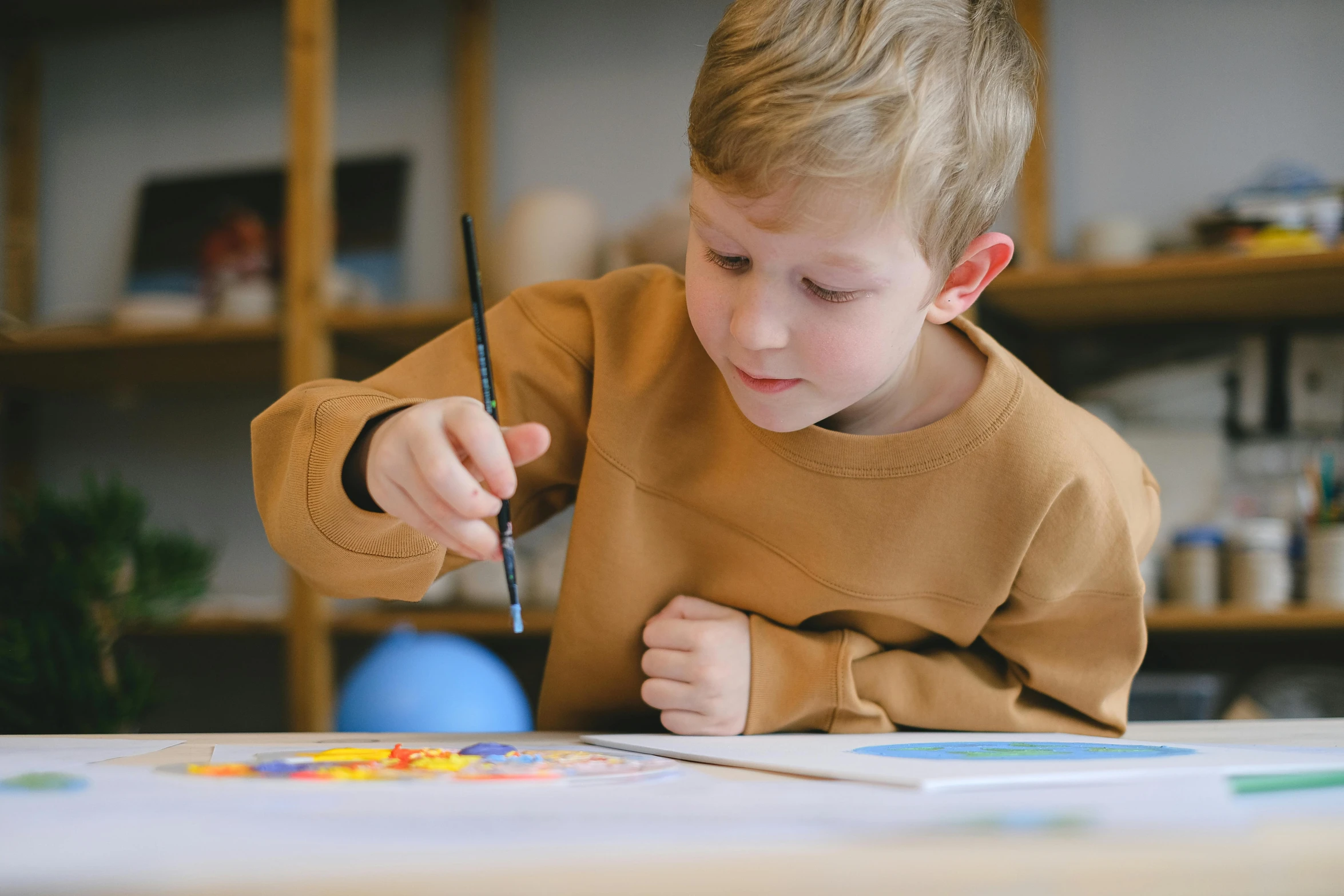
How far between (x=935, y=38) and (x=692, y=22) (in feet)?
5.47

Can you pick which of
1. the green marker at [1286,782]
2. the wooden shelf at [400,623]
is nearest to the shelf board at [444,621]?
the wooden shelf at [400,623]

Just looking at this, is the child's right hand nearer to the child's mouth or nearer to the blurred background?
the child's mouth

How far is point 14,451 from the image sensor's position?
8.06 feet

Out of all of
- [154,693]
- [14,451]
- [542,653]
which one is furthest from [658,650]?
[14,451]

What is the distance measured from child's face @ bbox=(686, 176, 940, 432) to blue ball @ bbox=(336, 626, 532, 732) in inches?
32.0

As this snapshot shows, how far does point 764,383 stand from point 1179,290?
4.28 feet

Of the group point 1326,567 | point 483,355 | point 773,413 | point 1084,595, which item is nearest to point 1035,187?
point 1326,567

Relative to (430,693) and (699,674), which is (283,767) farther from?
(430,693)

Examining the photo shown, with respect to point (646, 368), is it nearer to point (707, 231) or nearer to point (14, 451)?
point (707, 231)

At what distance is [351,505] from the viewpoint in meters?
0.69

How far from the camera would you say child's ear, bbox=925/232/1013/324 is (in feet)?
2.41

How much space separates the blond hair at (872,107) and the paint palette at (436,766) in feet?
1.04

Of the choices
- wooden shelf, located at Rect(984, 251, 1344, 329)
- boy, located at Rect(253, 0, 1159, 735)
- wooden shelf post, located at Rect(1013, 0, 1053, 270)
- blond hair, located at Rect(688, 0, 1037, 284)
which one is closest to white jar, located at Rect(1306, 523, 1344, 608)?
wooden shelf, located at Rect(984, 251, 1344, 329)

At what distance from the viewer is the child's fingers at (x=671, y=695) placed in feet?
2.40
